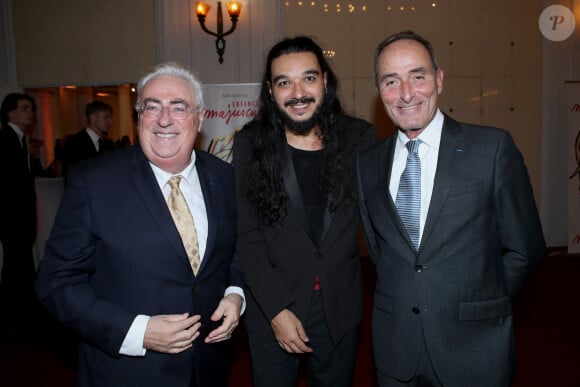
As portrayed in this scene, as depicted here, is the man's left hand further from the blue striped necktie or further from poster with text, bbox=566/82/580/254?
poster with text, bbox=566/82/580/254

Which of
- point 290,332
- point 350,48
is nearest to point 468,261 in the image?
point 290,332

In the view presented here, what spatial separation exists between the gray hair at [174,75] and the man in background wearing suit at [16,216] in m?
3.22

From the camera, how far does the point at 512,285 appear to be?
1.77 meters

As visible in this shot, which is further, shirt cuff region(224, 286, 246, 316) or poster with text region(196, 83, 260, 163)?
poster with text region(196, 83, 260, 163)

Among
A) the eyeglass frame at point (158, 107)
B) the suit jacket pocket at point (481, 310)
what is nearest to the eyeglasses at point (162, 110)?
the eyeglass frame at point (158, 107)

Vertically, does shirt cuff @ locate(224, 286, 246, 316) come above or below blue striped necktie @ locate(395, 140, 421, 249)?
below

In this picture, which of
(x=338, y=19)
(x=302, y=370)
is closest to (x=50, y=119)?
(x=338, y=19)

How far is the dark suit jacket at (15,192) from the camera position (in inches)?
165

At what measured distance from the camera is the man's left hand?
1708mm

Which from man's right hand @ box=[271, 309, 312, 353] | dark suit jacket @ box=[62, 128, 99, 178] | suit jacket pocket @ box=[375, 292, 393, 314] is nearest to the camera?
suit jacket pocket @ box=[375, 292, 393, 314]

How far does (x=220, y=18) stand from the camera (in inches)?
241

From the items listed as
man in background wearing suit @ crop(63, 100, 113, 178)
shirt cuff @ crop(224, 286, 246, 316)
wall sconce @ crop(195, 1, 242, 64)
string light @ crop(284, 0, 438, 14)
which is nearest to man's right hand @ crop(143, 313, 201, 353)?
shirt cuff @ crop(224, 286, 246, 316)

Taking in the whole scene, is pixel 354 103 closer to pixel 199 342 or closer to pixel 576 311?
pixel 576 311

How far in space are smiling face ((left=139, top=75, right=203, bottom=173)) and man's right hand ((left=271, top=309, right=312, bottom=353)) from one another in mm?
828
